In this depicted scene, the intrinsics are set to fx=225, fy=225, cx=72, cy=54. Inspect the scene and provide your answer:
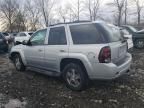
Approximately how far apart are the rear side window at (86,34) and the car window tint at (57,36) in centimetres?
33

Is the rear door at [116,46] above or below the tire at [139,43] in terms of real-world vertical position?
above

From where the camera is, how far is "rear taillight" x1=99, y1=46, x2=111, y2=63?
5277mm

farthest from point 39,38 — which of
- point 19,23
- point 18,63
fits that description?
point 19,23

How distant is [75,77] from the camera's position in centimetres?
600

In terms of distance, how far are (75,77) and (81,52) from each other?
77cm

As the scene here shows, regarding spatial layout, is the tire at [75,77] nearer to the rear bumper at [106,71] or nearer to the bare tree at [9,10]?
the rear bumper at [106,71]

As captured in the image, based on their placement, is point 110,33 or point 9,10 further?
point 9,10

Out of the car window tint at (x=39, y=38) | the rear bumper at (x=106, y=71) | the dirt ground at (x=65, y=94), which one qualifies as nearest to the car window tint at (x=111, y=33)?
the rear bumper at (x=106, y=71)

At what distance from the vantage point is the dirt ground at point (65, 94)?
519 cm

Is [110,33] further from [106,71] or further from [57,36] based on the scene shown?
[57,36]

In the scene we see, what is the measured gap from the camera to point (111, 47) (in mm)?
5383

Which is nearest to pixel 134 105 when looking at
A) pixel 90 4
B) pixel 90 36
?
pixel 90 36

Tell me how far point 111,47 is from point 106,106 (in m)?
1.39

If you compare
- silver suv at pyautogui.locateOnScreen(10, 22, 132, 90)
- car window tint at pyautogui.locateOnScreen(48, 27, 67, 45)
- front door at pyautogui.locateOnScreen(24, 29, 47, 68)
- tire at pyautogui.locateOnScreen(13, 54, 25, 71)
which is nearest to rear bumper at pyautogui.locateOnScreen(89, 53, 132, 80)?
silver suv at pyautogui.locateOnScreen(10, 22, 132, 90)
